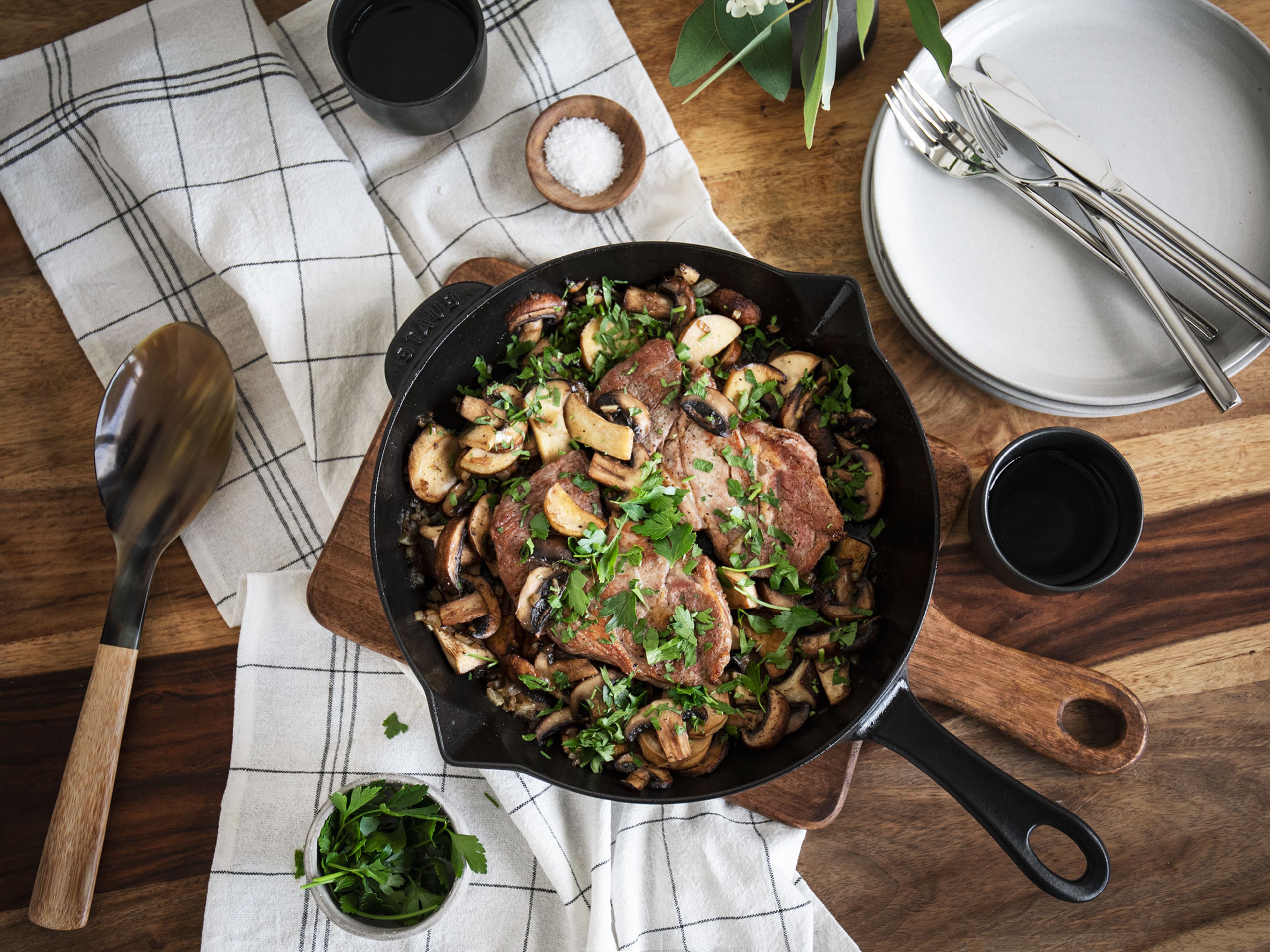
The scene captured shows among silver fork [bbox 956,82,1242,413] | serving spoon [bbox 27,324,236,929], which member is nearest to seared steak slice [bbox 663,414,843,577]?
silver fork [bbox 956,82,1242,413]

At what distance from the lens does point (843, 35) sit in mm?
2373

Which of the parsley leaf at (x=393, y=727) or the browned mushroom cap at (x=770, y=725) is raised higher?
the browned mushroom cap at (x=770, y=725)

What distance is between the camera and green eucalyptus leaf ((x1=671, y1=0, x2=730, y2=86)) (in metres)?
2.14

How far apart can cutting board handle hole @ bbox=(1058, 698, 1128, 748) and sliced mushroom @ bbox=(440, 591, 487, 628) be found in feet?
5.64

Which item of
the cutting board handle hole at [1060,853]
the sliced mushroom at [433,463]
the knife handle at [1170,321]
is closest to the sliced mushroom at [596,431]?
the sliced mushroom at [433,463]

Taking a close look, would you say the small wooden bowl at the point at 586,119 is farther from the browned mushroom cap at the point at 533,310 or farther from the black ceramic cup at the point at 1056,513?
the black ceramic cup at the point at 1056,513

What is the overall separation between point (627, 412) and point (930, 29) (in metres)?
1.10

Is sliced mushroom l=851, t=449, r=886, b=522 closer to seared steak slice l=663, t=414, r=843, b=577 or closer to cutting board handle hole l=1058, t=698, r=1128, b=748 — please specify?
seared steak slice l=663, t=414, r=843, b=577

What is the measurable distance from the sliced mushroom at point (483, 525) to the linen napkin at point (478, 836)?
22.6 inches

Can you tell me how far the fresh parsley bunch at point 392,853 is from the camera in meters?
2.23

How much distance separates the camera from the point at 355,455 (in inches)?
101

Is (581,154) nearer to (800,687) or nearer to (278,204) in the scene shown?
(278,204)

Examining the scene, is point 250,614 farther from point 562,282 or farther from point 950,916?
point 950,916

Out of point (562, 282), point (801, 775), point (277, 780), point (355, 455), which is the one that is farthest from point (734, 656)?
point (277, 780)
